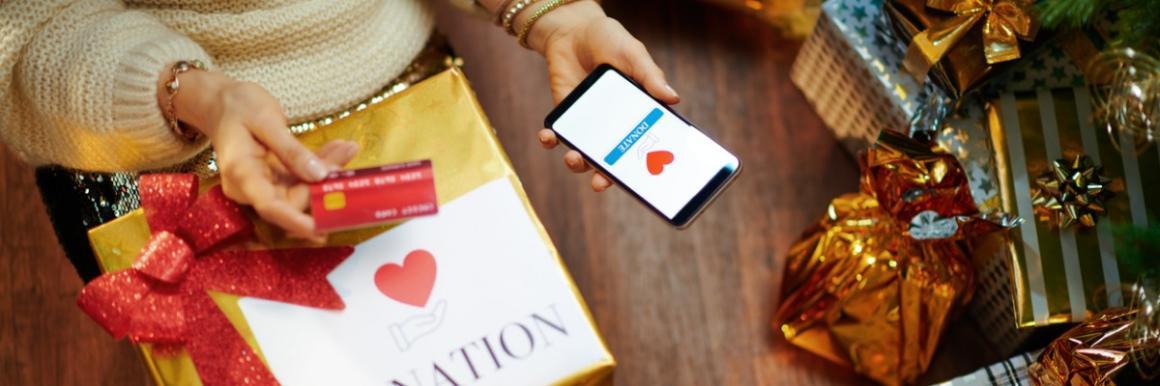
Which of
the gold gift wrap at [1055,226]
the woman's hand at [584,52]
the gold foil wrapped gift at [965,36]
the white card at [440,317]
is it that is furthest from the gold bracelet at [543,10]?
the gold gift wrap at [1055,226]

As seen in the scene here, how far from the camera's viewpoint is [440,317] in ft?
2.06

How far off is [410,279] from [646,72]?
260 millimetres

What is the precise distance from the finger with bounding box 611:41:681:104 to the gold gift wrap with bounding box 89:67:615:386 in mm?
136

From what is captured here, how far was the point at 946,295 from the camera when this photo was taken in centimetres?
93

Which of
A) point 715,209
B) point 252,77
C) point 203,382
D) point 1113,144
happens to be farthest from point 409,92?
point 1113,144

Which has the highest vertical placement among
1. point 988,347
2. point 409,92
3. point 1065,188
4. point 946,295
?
point 409,92

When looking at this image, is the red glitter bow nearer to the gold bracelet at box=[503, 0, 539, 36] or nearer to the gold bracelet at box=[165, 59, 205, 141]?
the gold bracelet at box=[165, 59, 205, 141]

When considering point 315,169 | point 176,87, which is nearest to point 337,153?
point 315,169

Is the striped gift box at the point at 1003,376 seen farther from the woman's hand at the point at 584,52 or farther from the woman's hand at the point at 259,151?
the woman's hand at the point at 259,151

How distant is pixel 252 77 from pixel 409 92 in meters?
0.13

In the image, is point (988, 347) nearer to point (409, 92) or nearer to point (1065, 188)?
point (1065, 188)

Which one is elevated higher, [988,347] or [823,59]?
[823,59]

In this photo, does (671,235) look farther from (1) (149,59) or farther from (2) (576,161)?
(1) (149,59)

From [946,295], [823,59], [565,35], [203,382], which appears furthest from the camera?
[823,59]
